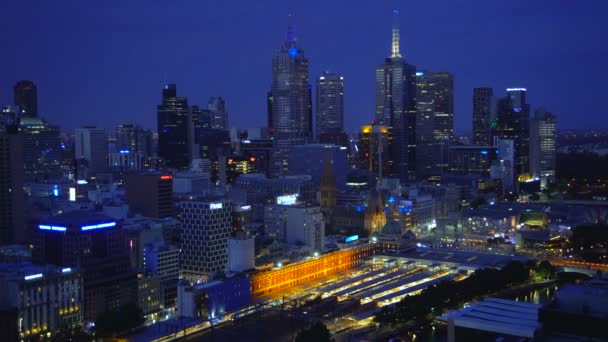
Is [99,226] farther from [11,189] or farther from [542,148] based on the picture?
[542,148]

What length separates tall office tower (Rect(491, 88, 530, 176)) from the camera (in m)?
81.6

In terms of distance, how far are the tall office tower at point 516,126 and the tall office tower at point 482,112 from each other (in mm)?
6074

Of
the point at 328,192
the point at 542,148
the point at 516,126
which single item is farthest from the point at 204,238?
the point at 542,148

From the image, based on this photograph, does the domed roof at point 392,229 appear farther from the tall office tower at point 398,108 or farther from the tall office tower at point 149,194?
the tall office tower at point 398,108

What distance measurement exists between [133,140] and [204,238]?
59.2 meters

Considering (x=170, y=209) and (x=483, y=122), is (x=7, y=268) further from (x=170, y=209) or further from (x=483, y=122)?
(x=483, y=122)

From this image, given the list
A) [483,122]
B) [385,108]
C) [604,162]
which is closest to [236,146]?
[385,108]

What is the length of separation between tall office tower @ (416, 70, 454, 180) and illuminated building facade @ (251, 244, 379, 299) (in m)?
38.9

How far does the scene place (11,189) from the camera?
1421 inches

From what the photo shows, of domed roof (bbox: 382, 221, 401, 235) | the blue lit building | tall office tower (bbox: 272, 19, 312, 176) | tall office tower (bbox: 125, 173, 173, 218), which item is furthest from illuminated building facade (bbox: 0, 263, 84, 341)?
tall office tower (bbox: 272, 19, 312, 176)

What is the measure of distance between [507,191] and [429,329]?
45.9 meters

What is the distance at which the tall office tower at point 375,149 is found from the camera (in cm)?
7581

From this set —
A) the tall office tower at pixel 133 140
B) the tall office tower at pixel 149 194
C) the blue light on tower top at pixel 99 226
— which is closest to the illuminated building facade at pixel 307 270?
the blue light on tower top at pixel 99 226

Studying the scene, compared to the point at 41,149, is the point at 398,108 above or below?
above
